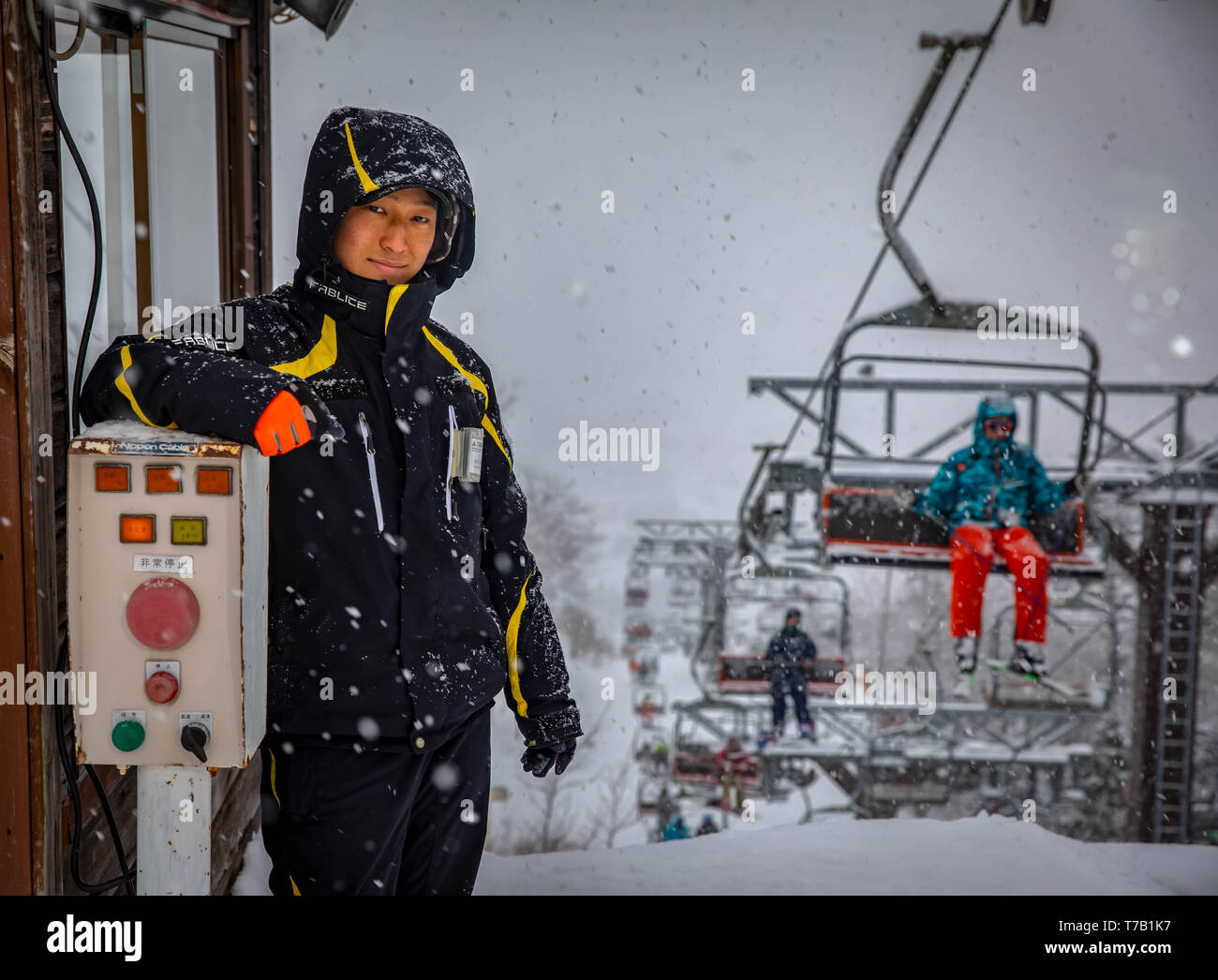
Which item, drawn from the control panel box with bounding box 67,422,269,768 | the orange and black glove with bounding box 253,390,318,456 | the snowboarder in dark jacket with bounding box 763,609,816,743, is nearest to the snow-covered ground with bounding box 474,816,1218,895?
the control panel box with bounding box 67,422,269,768

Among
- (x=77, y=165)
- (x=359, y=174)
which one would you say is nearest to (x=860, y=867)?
(x=359, y=174)

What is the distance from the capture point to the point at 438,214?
1932 millimetres

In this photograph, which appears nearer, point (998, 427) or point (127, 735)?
point (127, 735)

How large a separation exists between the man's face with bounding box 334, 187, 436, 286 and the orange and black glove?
16.1 inches

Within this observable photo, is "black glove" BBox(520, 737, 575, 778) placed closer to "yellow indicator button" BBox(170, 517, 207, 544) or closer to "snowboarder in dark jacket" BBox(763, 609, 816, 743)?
"yellow indicator button" BBox(170, 517, 207, 544)

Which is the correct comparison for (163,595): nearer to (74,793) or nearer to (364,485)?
(364,485)

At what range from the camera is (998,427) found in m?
4.95

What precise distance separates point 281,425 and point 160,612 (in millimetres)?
407

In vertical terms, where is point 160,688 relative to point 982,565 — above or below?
above

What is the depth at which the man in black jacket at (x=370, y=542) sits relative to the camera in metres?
1.71

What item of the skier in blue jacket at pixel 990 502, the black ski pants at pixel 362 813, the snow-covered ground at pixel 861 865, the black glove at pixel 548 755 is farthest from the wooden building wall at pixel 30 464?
the skier in blue jacket at pixel 990 502

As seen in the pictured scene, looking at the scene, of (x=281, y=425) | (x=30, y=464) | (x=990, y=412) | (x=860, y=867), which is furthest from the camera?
(x=990, y=412)

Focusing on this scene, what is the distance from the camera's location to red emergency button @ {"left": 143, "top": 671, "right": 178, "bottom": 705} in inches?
60.4
